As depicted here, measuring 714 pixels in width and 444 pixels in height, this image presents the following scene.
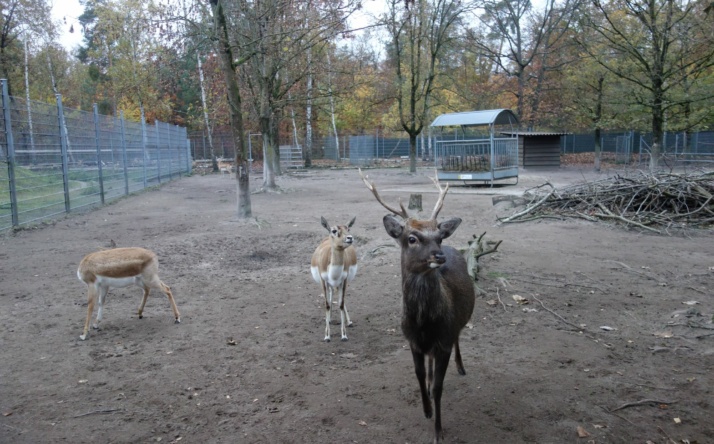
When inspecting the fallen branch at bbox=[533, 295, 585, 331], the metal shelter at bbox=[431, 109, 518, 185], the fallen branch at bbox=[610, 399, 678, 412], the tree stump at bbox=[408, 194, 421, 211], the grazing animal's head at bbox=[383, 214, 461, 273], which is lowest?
the fallen branch at bbox=[610, 399, 678, 412]

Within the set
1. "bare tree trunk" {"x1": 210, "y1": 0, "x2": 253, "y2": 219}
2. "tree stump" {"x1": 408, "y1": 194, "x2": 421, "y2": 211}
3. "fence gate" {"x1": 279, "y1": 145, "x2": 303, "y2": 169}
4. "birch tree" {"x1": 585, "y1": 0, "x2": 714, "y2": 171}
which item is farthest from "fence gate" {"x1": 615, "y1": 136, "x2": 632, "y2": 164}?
"bare tree trunk" {"x1": 210, "y1": 0, "x2": 253, "y2": 219}

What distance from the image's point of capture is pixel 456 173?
20078 mm

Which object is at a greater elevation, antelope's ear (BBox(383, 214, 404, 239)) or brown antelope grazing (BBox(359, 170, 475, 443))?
antelope's ear (BBox(383, 214, 404, 239))

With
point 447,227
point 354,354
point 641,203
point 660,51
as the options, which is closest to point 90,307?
point 354,354

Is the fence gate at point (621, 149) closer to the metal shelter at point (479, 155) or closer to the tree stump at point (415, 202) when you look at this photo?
the metal shelter at point (479, 155)

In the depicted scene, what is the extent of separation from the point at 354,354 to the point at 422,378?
1360mm

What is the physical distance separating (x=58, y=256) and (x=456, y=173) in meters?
14.4

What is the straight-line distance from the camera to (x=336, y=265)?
559 cm

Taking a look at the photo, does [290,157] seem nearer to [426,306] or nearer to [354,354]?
[354,354]

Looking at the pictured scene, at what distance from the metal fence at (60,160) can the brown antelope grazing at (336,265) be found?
8065mm

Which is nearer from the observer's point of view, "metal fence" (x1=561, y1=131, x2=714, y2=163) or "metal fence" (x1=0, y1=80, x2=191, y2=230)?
"metal fence" (x1=0, y1=80, x2=191, y2=230)

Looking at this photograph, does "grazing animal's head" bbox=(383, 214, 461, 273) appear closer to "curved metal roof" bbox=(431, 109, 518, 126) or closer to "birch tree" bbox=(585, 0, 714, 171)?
"birch tree" bbox=(585, 0, 714, 171)

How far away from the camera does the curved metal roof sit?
65.2 ft

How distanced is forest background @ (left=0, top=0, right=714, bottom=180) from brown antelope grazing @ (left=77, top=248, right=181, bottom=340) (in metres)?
5.75
